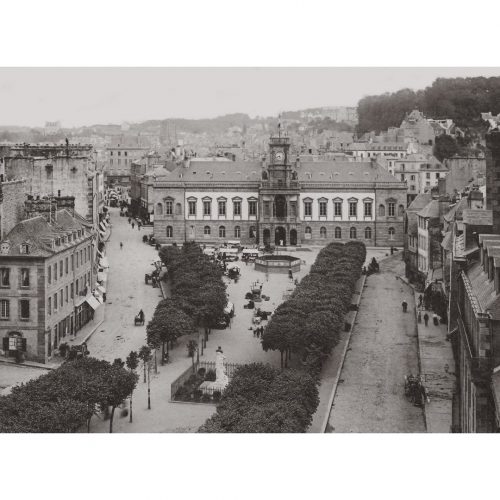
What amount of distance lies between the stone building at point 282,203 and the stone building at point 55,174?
27.9m

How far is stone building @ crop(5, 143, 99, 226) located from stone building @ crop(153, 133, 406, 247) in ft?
91.6

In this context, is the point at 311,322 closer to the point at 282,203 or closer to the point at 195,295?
the point at 195,295

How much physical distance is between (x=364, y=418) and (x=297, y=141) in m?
128

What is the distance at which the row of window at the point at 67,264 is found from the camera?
135ft

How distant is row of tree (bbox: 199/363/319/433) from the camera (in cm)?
2498

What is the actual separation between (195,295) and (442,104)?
296ft

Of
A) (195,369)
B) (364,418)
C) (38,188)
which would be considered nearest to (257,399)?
(364,418)

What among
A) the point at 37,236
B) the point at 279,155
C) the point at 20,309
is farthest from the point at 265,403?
the point at 279,155

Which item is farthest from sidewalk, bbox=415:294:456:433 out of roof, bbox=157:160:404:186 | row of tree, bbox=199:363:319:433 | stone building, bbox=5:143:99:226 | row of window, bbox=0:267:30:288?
→ roof, bbox=157:160:404:186

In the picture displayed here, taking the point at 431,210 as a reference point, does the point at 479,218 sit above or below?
below

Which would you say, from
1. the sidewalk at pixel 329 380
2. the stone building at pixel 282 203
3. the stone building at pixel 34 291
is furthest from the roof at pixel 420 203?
the stone building at pixel 34 291

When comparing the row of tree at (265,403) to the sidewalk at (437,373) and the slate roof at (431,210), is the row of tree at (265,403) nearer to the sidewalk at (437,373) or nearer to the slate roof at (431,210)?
the sidewalk at (437,373)

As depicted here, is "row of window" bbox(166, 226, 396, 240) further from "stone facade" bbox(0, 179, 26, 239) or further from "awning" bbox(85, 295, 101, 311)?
"stone facade" bbox(0, 179, 26, 239)

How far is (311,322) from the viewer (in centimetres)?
3844
